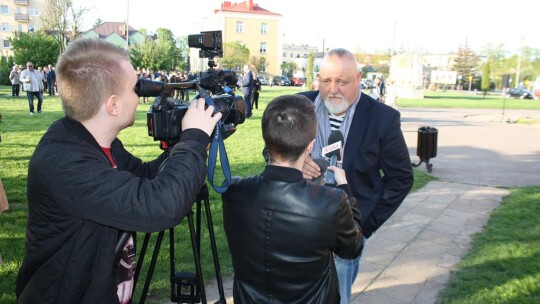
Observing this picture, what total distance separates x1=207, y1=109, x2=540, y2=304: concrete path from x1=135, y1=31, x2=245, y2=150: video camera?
84.9 inches

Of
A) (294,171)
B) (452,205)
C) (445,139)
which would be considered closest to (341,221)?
(294,171)

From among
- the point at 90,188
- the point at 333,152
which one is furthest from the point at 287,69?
the point at 90,188

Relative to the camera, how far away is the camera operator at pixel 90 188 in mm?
1454

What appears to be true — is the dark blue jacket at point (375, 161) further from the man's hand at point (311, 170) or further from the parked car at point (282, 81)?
the parked car at point (282, 81)

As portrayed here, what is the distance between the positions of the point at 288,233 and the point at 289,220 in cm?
6

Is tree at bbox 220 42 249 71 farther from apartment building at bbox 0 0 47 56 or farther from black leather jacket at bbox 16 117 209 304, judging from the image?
black leather jacket at bbox 16 117 209 304

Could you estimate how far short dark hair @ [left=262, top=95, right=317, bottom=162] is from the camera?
6.06 feet

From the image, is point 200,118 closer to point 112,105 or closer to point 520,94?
point 112,105

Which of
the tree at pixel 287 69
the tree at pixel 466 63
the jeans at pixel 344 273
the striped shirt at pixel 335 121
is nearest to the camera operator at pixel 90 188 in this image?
the striped shirt at pixel 335 121

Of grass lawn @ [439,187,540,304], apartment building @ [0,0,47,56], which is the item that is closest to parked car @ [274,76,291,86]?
apartment building @ [0,0,47,56]

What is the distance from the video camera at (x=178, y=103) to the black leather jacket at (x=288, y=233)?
1.07ft

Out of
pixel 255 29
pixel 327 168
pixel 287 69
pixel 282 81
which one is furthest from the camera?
pixel 287 69

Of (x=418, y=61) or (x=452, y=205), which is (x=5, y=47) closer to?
(x=418, y=61)

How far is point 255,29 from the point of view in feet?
255
